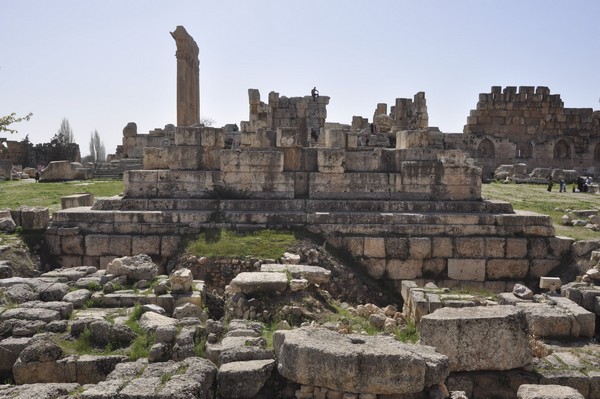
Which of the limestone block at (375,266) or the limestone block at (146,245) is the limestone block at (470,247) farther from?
the limestone block at (146,245)

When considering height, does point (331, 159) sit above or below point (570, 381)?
above

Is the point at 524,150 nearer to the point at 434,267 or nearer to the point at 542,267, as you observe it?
the point at 542,267

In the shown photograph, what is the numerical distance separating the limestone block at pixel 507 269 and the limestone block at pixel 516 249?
122mm

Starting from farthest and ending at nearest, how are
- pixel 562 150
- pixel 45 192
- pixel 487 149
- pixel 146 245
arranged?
pixel 562 150
pixel 487 149
pixel 45 192
pixel 146 245

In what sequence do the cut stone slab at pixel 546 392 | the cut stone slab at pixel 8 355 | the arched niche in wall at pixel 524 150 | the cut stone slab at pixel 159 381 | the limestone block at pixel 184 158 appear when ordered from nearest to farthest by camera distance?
the cut stone slab at pixel 159 381 < the cut stone slab at pixel 546 392 < the cut stone slab at pixel 8 355 < the limestone block at pixel 184 158 < the arched niche in wall at pixel 524 150

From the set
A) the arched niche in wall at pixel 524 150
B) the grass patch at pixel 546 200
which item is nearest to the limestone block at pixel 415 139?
the grass patch at pixel 546 200

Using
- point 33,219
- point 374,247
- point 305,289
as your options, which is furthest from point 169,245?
point 374,247

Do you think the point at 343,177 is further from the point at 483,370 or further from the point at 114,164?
the point at 114,164

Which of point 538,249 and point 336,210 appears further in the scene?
point 336,210

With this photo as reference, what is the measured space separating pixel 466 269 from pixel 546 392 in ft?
21.3

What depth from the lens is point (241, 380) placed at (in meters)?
5.94

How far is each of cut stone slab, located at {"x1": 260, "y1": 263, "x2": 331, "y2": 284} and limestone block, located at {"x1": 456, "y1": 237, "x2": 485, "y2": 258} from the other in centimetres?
408

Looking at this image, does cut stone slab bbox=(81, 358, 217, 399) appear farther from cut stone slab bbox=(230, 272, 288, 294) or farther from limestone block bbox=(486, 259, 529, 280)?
limestone block bbox=(486, 259, 529, 280)

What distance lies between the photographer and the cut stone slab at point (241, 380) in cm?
593
